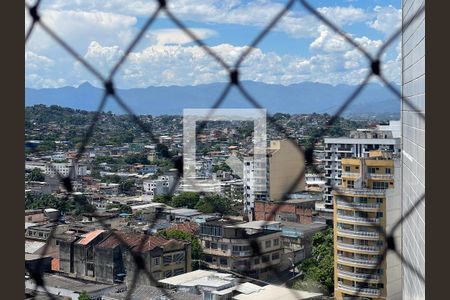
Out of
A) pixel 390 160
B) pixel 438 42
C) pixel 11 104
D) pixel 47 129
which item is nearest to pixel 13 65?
pixel 11 104

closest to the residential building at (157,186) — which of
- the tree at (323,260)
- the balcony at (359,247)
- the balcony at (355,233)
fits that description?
the balcony at (359,247)

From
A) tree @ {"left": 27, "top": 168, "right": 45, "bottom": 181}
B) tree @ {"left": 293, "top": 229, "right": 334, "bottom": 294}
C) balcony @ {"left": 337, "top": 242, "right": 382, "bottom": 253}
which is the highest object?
tree @ {"left": 27, "top": 168, "right": 45, "bottom": 181}

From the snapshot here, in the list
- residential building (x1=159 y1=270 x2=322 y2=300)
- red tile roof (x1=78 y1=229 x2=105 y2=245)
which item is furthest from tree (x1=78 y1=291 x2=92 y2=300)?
residential building (x1=159 y1=270 x2=322 y2=300)

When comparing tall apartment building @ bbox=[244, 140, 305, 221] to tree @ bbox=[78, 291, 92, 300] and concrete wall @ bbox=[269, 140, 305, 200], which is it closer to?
concrete wall @ bbox=[269, 140, 305, 200]

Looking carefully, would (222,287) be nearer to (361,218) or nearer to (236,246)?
(361,218)

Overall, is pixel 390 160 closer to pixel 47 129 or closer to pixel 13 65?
pixel 47 129

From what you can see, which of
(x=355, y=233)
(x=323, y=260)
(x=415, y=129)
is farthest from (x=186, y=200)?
(x=323, y=260)
